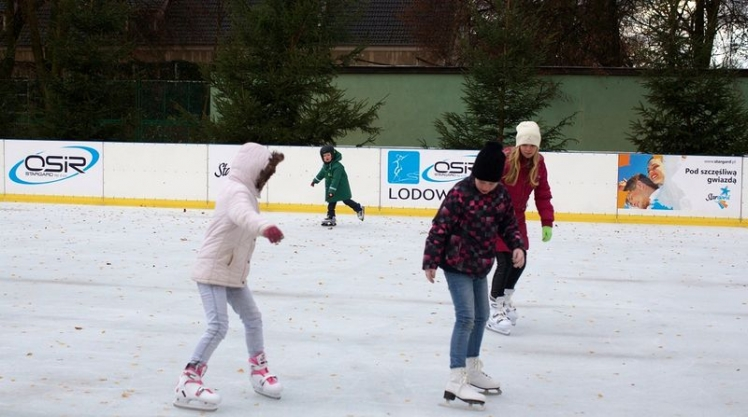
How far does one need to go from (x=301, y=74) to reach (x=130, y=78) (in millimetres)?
7352

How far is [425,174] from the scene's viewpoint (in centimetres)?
1919

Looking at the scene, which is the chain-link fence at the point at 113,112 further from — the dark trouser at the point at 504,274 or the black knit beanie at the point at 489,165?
the black knit beanie at the point at 489,165

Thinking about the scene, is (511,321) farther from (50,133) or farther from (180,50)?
(180,50)

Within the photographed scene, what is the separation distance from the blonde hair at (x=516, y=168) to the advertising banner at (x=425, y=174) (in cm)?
1103

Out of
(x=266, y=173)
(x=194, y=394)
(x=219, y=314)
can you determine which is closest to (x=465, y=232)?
(x=266, y=173)

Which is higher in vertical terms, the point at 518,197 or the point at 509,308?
the point at 518,197

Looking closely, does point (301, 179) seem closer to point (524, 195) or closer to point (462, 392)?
point (524, 195)

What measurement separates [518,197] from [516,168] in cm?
25

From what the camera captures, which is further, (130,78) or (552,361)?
(130,78)

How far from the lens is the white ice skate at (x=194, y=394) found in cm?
576

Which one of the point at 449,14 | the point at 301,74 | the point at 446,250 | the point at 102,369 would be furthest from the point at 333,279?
the point at 449,14

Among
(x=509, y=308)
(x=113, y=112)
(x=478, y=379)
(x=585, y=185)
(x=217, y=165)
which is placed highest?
(x=113, y=112)

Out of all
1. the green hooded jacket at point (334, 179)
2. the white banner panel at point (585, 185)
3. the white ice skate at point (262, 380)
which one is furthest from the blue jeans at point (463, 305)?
the white banner panel at point (585, 185)

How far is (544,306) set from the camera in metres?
9.70
